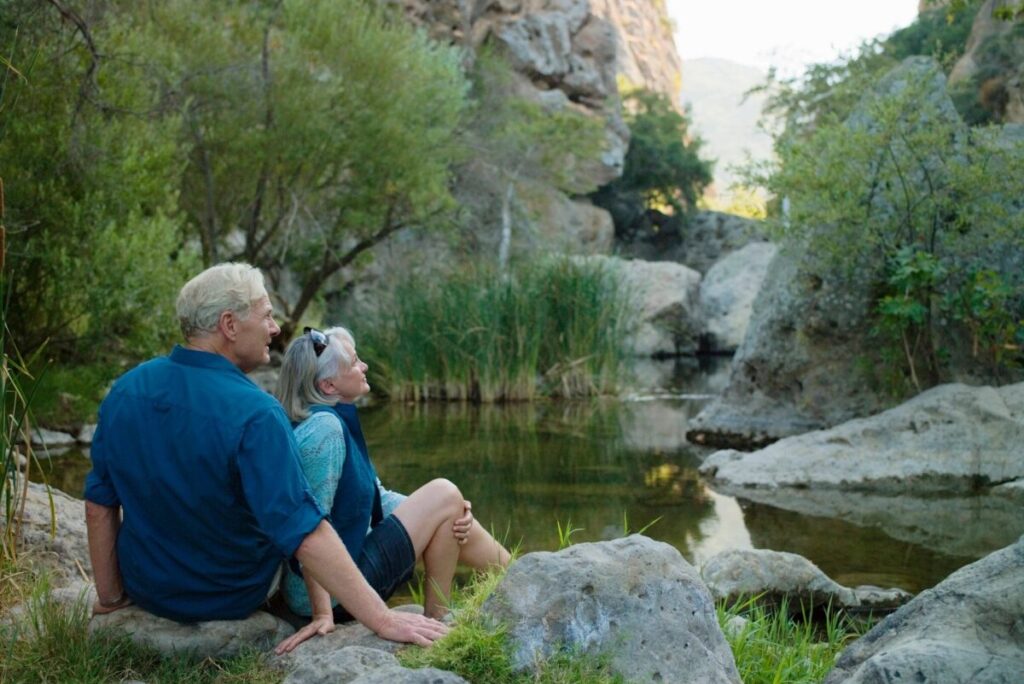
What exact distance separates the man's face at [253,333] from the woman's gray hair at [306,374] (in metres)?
0.30

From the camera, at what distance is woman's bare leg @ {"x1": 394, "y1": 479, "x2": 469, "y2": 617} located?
3.80 m

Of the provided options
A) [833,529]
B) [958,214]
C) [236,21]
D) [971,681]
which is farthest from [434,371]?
[971,681]

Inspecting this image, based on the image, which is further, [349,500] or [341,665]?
[349,500]

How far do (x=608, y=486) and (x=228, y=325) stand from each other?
5984mm

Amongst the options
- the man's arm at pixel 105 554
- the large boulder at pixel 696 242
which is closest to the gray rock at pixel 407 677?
the man's arm at pixel 105 554

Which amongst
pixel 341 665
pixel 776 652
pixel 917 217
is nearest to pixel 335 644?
pixel 341 665

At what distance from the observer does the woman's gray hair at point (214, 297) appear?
10.7 feet

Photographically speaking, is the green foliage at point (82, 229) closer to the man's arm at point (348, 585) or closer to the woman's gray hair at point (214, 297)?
the woman's gray hair at point (214, 297)

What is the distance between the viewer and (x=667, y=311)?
2409cm

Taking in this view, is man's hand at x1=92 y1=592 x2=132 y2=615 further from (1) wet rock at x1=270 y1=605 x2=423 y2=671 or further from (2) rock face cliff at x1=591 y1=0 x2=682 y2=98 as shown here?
(2) rock face cliff at x1=591 y1=0 x2=682 y2=98

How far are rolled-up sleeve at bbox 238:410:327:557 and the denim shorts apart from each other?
1.97 feet

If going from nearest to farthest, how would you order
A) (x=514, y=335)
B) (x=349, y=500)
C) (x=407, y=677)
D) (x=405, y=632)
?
(x=407, y=677), (x=405, y=632), (x=349, y=500), (x=514, y=335)

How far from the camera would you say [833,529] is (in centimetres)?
739

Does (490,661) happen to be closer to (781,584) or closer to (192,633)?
(192,633)
